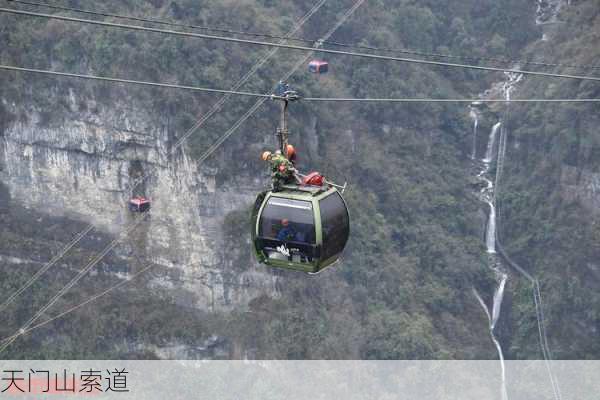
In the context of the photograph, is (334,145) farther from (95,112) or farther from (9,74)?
(9,74)

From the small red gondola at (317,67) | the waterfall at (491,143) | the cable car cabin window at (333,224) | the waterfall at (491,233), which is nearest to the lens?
the cable car cabin window at (333,224)

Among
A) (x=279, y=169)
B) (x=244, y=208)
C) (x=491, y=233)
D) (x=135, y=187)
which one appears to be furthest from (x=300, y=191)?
(x=491, y=233)

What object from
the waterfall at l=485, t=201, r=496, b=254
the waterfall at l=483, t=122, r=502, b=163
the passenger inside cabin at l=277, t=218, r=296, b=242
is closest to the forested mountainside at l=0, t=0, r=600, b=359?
the waterfall at l=485, t=201, r=496, b=254

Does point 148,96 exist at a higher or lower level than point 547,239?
higher

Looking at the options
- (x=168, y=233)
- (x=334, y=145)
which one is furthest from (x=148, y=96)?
(x=334, y=145)

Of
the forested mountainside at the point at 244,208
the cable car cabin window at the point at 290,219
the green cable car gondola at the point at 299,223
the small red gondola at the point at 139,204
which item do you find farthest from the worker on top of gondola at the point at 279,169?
the small red gondola at the point at 139,204

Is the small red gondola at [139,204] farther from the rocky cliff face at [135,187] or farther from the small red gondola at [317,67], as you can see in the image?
the small red gondola at [317,67]
